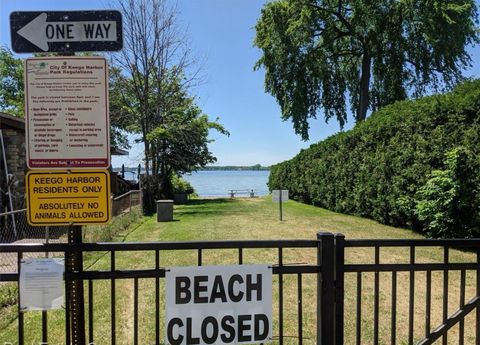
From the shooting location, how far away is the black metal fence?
250cm

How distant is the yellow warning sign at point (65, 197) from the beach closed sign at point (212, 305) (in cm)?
59

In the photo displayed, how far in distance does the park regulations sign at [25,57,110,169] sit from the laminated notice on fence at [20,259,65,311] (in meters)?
0.56

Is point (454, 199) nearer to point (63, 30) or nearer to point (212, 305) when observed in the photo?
point (212, 305)

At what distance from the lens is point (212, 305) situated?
246cm

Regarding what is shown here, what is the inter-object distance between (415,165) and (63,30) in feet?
29.8

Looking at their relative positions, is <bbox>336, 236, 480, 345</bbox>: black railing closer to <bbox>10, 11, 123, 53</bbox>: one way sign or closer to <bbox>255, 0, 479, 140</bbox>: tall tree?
<bbox>10, 11, 123, 53</bbox>: one way sign

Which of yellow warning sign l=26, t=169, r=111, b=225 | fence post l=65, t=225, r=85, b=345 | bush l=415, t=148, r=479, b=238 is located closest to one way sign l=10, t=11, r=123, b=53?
yellow warning sign l=26, t=169, r=111, b=225

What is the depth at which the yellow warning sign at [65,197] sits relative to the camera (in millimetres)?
2326

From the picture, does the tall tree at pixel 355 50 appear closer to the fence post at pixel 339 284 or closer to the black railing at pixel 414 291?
the black railing at pixel 414 291

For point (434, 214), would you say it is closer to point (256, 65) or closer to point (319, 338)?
point (319, 338)

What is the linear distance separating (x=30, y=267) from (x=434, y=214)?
7987 millimetres

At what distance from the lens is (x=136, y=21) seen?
17641 mm

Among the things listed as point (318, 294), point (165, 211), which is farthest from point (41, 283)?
point (165, 211)

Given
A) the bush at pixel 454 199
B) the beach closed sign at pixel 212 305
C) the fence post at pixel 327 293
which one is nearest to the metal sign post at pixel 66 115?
the beach closed sign at pixel 212 305
